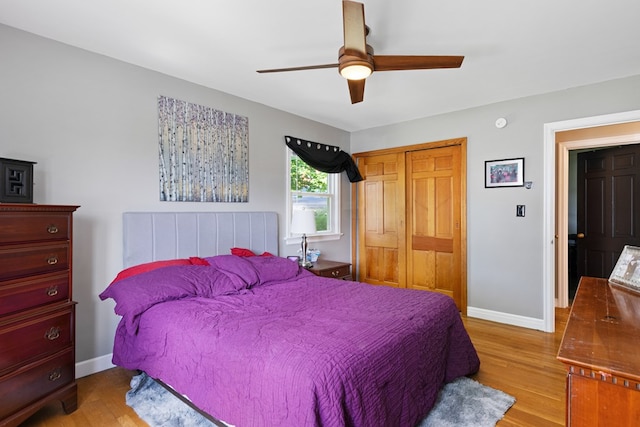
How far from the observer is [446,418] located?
6.44 feet

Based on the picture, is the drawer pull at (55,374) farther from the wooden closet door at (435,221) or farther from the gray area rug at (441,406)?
the wooden closet door at (435,221)

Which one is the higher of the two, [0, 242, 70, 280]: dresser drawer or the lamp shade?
the lamp shade

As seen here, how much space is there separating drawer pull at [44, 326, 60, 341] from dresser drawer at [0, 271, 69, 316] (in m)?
0.17

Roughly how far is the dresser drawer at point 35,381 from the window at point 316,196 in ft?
8.05

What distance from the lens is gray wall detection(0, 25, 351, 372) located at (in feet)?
7.47

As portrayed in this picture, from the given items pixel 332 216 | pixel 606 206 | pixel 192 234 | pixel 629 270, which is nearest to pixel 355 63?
pixel 629 270

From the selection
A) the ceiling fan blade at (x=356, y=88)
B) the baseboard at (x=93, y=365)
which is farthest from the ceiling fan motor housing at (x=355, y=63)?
the baseboard at (x=93, y=365)

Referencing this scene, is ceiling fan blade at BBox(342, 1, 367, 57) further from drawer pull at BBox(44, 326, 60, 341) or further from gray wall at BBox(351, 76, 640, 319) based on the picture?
gray wall at BBox(351, 76, 640, 319)

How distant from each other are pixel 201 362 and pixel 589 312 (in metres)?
1.81

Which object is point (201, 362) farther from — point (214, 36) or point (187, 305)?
point (214, 36)

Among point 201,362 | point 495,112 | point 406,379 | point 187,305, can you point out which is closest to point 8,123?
point 187,305

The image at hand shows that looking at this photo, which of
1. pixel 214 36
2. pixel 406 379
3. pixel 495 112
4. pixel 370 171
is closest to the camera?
pixel 406 379

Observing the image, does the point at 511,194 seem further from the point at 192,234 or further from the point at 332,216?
the point at 192,234

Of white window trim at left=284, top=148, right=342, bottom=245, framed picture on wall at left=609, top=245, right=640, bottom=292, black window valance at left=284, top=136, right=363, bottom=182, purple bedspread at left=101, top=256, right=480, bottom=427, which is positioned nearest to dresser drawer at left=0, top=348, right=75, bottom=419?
purple bedspread at left=101, top=256, right=480, bottom=427
